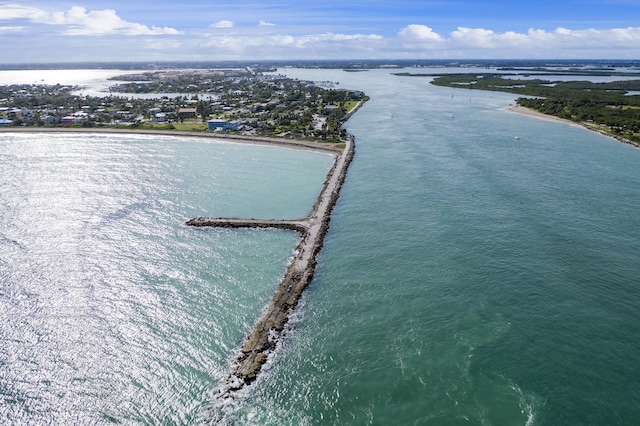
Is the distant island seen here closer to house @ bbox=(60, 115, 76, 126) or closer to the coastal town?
the coastal town

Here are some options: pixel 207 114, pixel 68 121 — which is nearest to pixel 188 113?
pixel 207 114

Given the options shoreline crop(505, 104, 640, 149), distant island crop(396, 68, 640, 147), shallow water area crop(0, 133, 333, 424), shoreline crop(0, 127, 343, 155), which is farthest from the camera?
distant island crop(396, 68, 640, 147)

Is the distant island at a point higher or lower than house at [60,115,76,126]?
higher

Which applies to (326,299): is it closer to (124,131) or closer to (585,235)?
(585,235)

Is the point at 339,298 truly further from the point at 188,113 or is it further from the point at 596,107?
the point at 596,107

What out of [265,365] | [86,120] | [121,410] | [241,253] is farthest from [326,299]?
[86,120]

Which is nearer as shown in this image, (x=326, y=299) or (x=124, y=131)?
(x=326, y=299)

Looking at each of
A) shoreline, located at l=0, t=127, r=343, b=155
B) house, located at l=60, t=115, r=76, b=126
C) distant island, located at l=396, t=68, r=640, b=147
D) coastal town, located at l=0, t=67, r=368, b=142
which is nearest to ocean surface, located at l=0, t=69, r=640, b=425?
shoreline, located at l=0, t=127, r=343, b=155
